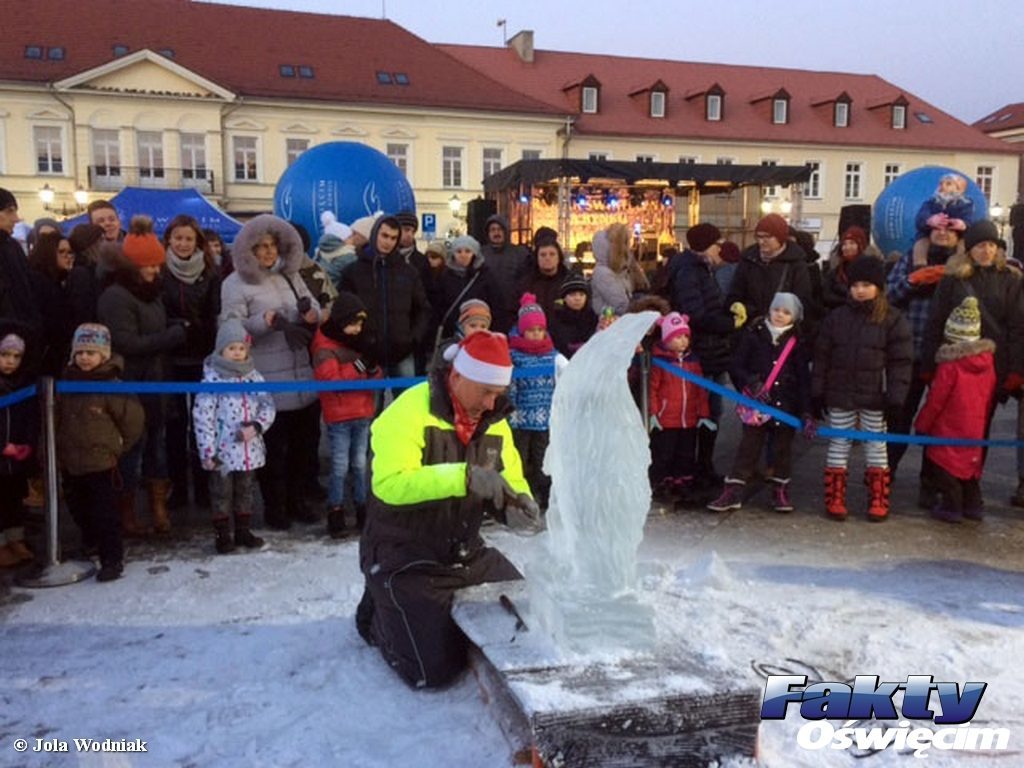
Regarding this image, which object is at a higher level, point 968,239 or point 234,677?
point 968,239

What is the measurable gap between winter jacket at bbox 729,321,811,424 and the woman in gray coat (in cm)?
303

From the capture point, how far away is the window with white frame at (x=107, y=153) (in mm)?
34562

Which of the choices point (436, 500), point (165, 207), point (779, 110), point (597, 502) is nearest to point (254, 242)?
point (436, 500)

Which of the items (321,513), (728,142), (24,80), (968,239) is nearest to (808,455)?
(968,239)

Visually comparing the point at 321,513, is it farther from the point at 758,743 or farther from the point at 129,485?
the point at 758,743

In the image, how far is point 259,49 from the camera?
37.4 meters

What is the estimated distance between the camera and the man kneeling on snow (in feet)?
11.9

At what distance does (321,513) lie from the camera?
6332 millimetres

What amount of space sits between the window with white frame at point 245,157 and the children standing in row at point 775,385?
1322 inches

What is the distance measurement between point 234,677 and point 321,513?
8.47ft

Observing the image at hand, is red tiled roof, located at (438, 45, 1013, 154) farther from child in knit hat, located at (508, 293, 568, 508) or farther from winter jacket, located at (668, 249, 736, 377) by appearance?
child in knit hat, located at (508, 293, 568, 508)

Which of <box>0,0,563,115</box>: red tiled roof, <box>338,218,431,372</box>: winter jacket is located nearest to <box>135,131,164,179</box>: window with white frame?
<box>0,0,563,115</box>: red tiled roof

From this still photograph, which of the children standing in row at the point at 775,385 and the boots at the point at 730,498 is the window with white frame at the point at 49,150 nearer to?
the children standing in row at the point at 775,385

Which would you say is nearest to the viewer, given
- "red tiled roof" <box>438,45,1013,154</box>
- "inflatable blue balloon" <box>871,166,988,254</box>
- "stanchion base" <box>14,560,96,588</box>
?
"stanchion base" <box>14,560,96,588</box>
